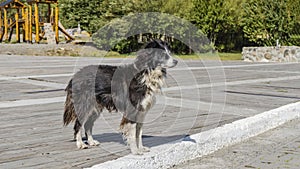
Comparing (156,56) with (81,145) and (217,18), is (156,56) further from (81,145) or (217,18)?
(217,18)

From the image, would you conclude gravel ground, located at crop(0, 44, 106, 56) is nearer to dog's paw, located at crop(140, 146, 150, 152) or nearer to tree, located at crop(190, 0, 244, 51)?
tree, located at crop(190, 0, 244, 51)

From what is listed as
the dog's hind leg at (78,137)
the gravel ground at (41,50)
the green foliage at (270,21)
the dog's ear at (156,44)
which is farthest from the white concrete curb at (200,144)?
the gravel ground at (41,50)

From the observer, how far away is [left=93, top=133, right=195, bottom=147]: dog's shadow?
224 inches

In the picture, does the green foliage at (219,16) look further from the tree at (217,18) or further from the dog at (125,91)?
the dog at (125,91)

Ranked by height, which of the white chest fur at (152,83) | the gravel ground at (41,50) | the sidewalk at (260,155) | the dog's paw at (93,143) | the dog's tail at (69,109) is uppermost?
the white chest fur at (152,83)

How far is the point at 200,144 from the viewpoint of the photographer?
18.4 ft

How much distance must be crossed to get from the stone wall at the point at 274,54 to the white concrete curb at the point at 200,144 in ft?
68.9

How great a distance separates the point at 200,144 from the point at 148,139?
77 cm

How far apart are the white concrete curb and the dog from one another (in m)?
0.23

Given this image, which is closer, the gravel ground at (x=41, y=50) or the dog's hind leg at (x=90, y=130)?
the dog's hind leg at (x=90, y=130)

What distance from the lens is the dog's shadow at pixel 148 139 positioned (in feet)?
→ 18.7

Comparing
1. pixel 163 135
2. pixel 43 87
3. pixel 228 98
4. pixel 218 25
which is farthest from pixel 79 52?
pixel 163 135

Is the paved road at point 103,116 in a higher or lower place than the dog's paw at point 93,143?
lower

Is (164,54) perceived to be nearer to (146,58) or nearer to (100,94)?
(146,58)
